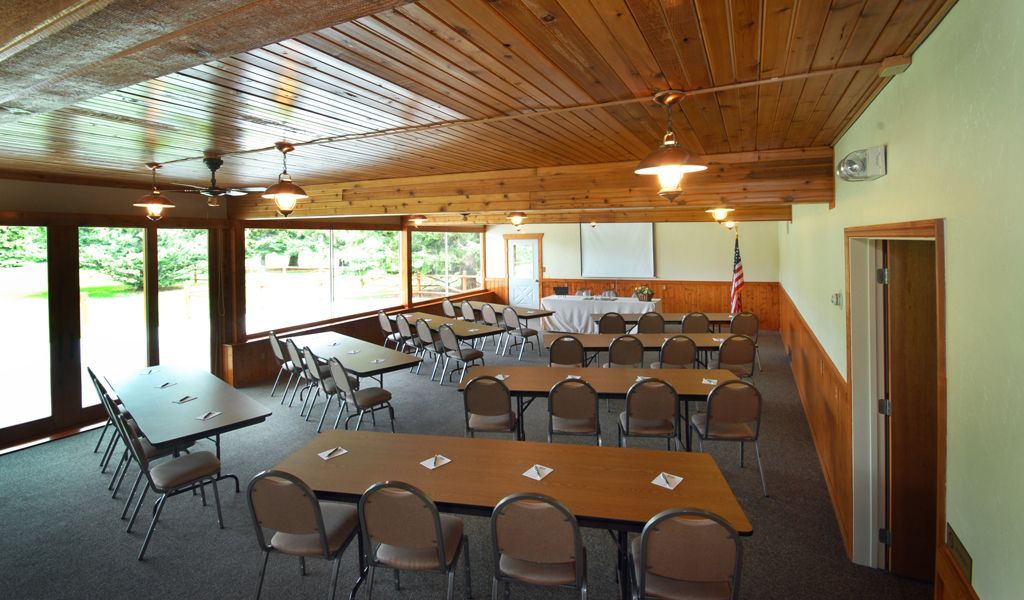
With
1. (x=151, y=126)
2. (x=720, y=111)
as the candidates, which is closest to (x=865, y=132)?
(x=720, y=111)

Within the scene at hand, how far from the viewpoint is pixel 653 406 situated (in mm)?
4285

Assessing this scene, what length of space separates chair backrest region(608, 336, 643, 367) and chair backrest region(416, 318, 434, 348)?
304 cm

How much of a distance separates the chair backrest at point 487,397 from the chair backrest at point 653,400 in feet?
3.32

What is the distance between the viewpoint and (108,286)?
6613mm

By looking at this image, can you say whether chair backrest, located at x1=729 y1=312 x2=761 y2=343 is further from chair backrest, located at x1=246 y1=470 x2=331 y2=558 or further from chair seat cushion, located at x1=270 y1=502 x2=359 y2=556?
chair backrest, located at x1=246 y1=470 x2=331 y2=558

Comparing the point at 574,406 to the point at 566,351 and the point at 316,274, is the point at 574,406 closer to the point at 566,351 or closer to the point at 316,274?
the point at 566,351

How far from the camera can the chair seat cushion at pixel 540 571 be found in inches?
98.0

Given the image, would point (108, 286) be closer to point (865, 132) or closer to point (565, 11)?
point (565, 11)

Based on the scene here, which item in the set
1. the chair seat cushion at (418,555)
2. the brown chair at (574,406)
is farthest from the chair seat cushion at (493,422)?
the chair seat cushion at (418,555)

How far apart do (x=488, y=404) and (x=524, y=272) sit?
10.9 meters

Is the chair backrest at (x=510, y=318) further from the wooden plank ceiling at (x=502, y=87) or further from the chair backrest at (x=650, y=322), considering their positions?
the wooden plank ceiling at (x=502, y=87)

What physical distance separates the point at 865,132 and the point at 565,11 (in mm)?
2379

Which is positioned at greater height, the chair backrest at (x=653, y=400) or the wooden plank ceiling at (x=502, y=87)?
the wooden plank ceiling at (x=502, y=87)

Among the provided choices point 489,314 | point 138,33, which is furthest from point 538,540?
point 489,314
